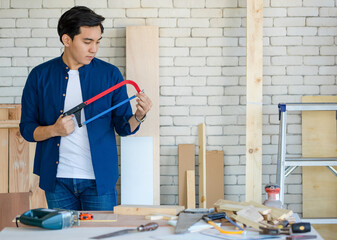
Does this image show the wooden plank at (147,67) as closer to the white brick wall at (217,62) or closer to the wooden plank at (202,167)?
the white brick wall at (217,62)

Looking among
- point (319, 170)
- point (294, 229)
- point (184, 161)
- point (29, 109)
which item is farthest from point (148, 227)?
point (319, 170)

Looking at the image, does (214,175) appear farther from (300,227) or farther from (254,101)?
(300,227)

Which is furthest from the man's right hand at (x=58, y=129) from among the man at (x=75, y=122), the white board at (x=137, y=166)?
the white board at (x=137, y=166)

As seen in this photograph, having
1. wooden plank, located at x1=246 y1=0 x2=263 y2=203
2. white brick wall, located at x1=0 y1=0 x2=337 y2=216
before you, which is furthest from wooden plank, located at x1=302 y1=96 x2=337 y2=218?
wooden plank, located at x1=246 y1=0 x2=263 y2=203

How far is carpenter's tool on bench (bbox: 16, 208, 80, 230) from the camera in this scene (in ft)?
5.52

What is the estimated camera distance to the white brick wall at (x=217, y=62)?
12.6 ft

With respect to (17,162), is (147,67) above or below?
above

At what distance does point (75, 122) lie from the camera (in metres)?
2.39

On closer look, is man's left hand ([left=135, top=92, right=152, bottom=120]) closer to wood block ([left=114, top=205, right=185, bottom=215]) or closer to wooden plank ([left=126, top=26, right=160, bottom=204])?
wood block ([left=114, top=205, right=185, bottom=215])

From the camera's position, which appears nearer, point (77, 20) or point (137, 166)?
point (77, 20)

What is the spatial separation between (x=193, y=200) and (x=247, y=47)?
1248mm

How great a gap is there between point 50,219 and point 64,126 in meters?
0.64

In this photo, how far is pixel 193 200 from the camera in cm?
369

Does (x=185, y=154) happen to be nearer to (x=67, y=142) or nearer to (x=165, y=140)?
(x=165, y=140)
